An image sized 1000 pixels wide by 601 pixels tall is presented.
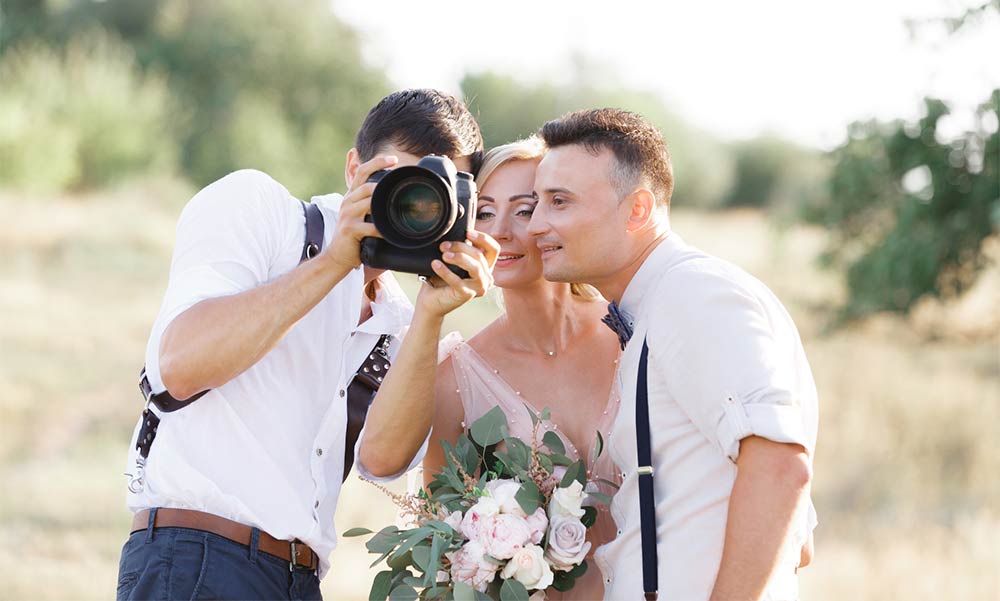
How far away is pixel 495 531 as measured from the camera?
9.94ft

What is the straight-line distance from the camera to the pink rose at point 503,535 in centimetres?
301

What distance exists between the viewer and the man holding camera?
279cm

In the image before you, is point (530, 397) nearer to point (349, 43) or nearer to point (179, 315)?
point (179, 315)

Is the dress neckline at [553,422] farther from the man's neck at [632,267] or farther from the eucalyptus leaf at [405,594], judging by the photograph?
the eucalyptus leaf at [405,594]

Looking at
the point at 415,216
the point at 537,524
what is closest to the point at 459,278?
the point at 415,216

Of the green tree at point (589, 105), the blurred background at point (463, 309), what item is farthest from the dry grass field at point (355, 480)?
the green tree at point (589, 105)

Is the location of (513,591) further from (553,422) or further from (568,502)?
(553,422)

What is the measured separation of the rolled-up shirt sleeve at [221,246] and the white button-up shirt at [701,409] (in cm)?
110

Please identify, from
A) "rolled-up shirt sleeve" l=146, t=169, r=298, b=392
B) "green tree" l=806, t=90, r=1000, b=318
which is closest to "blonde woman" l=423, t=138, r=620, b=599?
"rolled-up shirt sleeve" l=146, t=169, r=298, b=392

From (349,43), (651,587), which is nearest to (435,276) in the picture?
(651,587)

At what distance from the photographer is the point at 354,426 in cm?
330

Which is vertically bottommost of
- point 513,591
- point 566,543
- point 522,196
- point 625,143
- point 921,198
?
point 513,591

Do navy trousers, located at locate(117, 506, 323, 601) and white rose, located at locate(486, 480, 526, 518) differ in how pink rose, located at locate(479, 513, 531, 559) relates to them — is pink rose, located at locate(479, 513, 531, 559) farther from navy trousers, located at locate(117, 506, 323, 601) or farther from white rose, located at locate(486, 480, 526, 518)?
navy trousers, located at locate(117, 506, 323, 601)

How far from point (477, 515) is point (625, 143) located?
1273 millimetres
